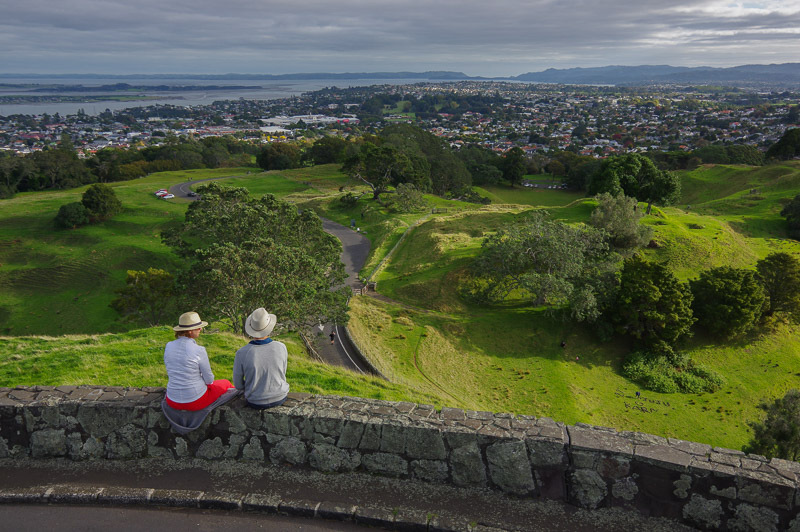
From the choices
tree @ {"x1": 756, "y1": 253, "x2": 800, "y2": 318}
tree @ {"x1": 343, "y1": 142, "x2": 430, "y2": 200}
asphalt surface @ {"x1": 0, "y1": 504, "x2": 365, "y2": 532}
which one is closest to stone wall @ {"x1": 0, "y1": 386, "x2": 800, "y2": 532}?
asphalt surface @ {"x1": 0, "y1": 504, "x2": 365, "y2": 532}

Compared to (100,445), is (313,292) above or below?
below

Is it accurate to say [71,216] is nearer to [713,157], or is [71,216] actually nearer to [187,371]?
[187,371]

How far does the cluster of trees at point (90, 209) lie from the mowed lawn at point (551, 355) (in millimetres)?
30134

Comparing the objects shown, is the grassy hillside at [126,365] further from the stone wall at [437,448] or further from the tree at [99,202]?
the tree at [99,202]

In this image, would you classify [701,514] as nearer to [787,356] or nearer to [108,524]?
[108,524]

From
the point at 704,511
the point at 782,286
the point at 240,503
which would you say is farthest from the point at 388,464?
the point at 782,286

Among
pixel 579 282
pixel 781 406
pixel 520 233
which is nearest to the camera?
pixel 781 406

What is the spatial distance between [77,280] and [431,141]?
61.4 meters

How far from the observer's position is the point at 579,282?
82.3 ft

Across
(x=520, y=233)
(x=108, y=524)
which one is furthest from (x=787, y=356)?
(x=108, y=524)

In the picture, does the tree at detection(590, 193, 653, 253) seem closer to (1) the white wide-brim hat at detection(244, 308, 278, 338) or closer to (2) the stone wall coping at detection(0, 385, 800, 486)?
(2) the stone wall coping at detection(0, 385, 800, 486)

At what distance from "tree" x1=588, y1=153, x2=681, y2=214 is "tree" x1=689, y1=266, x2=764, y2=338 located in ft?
65.2

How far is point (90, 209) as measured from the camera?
43.5m

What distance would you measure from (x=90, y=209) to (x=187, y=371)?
47080mm
